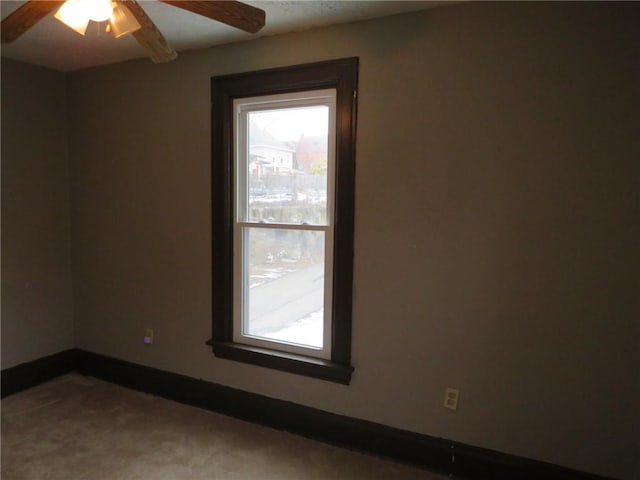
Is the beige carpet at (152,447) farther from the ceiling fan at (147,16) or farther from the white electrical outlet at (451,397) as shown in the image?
the ceiling fan at (147,16)

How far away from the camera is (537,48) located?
6.05ft

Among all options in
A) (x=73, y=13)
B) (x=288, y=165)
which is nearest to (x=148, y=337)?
(x=288, y=165)

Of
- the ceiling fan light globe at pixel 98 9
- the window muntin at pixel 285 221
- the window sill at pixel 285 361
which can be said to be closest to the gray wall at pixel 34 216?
the window sill at pixel 285 361

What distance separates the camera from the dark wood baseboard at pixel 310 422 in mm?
2021

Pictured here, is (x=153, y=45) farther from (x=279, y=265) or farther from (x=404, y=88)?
(x=279, y=265)

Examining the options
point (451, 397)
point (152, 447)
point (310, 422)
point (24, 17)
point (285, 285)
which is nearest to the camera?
point (24, 17)

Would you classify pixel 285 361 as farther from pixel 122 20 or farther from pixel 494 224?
pixel 122 20

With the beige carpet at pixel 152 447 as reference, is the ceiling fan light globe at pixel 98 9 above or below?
above

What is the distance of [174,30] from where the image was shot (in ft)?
7.68

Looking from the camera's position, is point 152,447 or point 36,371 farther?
point 36,371

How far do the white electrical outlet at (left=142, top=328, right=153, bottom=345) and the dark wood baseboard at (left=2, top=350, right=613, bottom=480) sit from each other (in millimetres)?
201

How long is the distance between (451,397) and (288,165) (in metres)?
1.60

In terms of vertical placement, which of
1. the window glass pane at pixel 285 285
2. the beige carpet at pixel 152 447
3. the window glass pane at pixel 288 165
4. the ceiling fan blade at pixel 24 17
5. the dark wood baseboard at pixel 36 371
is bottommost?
the beige carpet at pixel 152 447

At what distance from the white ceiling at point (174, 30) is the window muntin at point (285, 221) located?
38 cm
